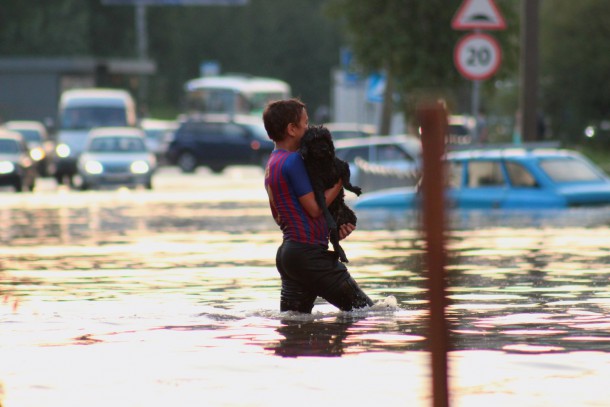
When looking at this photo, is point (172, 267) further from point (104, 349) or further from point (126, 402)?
point (126, 402)

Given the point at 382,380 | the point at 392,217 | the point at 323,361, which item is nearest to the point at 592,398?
the point at 382,380

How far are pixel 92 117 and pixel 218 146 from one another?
10.2 metres

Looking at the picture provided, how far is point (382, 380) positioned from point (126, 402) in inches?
47.6

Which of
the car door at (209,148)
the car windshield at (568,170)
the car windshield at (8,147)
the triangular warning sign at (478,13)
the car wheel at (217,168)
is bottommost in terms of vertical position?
the car wheel at (217,168)

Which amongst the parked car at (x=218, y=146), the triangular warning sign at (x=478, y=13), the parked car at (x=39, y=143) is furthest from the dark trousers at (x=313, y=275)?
the parked car at (x=218, y=146)

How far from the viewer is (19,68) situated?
56.5 metres

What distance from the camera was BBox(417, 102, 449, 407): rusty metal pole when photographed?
15.3 ft

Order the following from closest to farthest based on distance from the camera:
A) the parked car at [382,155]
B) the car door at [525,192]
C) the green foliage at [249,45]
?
the car door at [525,192] → the parked car at [382,155] → the green foliage at [249,45]

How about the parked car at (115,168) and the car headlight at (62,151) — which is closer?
the parked car at (115,168)

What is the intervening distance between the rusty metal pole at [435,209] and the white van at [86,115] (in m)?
41.4

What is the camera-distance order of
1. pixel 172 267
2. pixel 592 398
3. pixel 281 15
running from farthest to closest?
pixel 281 15 → pixel 172 267 → pixel 592 398

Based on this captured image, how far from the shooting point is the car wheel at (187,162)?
57.2m

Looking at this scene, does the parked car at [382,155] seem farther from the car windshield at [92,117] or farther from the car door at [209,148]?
the car door at [209,148]

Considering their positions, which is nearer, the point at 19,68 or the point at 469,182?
the point at 469,182
